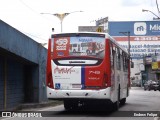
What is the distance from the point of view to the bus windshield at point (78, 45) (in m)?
17.7

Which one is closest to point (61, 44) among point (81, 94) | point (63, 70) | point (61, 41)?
point (61, 41)

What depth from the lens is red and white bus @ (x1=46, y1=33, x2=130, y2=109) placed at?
17391 mm

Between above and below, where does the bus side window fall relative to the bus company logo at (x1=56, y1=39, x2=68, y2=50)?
below

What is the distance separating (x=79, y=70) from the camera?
17.5 m

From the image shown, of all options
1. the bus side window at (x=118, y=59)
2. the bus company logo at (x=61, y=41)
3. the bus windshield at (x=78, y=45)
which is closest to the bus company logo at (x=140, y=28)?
the bus side window at (x=118, y=59)

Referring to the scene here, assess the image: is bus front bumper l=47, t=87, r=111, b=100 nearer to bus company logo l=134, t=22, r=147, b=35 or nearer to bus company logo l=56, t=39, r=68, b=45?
bus company logo l=56, t=39, r=68, b=45

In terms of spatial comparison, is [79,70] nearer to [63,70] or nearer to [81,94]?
[63,70]

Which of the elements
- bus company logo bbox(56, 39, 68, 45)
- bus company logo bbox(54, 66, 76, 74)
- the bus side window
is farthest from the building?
the bus side window

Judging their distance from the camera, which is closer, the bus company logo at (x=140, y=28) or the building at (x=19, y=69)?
the building at (x=19, y=69)

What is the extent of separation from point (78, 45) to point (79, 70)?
3.33ft

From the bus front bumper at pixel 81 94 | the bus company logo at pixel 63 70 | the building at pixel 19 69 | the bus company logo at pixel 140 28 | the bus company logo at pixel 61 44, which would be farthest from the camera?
the bus company logo at pixel 140 28

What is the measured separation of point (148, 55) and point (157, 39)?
3.46 meters

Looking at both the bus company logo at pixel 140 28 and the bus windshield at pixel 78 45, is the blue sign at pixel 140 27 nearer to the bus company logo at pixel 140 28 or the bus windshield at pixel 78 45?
the bus company logo at pixel 140 28

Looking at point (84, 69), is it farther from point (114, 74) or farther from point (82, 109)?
point (82, 109)
